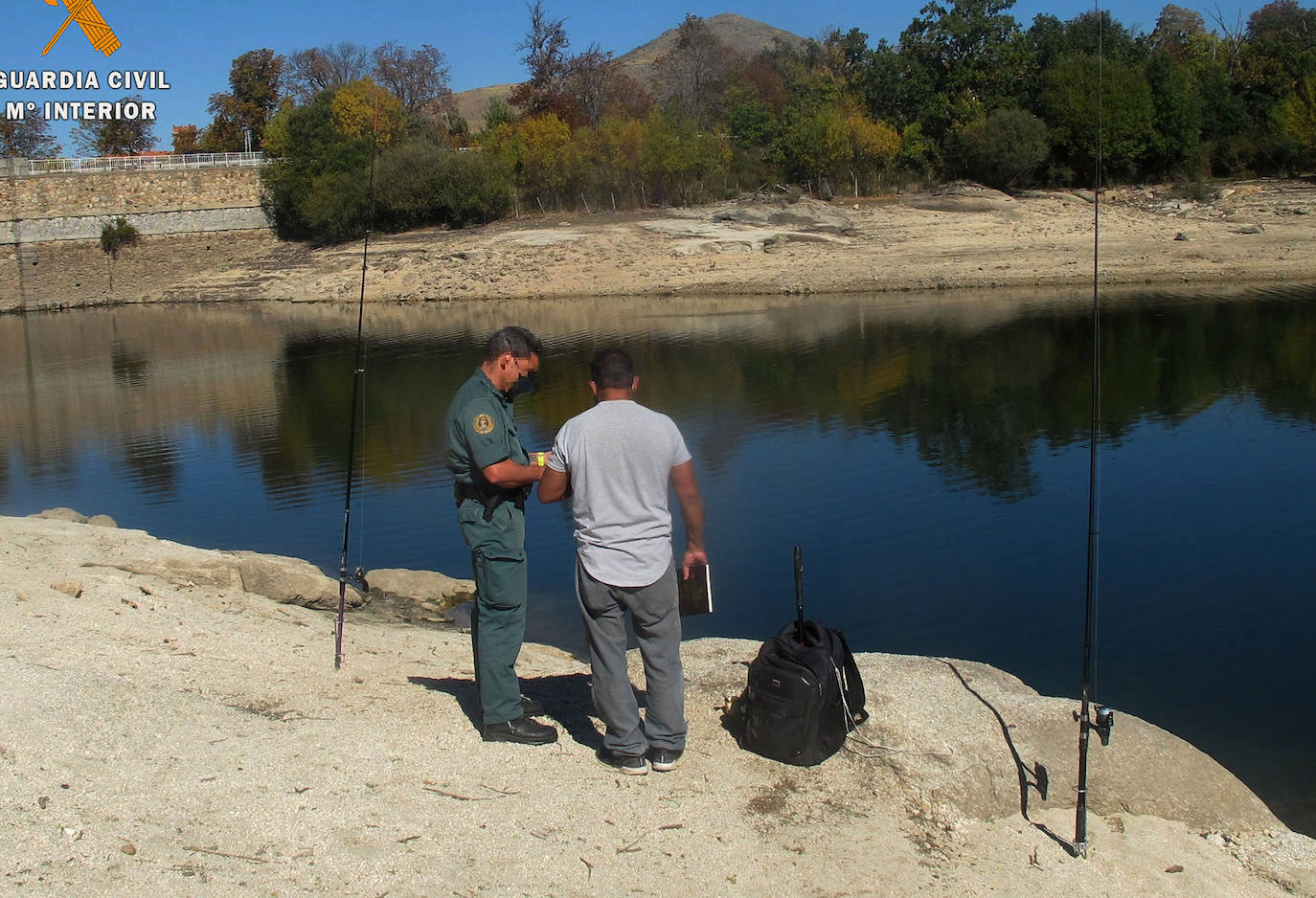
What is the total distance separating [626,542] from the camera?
16.5ft

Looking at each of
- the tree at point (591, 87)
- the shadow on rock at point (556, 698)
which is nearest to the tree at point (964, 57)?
the tree at point (591, 87)

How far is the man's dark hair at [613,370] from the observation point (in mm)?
5070

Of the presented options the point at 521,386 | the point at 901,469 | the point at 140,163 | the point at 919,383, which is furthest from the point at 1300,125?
the point at 140,163

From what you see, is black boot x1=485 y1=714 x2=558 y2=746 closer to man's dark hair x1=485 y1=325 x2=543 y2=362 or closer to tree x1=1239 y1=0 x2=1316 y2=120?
man's dark hair x1=485 y1=325 x2=543 y2=362

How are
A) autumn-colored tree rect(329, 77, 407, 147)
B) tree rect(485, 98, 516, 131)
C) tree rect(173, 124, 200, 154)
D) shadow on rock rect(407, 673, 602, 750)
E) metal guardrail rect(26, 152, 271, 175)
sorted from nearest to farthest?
shadow on rock rect(407, 673, 602, 750) → metal guardrail rect(26, 152, 271, 175) → autumn-colored tree rect(329, 77, 407, 147) → tree rect(485, 98, 516, 131) → tree rect(173, 124, 200, 154)

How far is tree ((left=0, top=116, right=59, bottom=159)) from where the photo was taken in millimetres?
69000

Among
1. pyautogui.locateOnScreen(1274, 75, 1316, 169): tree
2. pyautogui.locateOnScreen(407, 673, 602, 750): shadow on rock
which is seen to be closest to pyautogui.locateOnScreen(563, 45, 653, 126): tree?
pyautogui.locateOnScreen(1274, 75, 1316, 169): tree

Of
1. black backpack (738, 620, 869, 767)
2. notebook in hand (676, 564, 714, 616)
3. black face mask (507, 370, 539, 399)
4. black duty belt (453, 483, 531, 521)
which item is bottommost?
black backpack (738, 620, 869, 767)

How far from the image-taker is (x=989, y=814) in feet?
16.7

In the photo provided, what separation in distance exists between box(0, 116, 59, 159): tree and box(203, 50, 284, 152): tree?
31.1 feet

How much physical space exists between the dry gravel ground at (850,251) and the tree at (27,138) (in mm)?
29198

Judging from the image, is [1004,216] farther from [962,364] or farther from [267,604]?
[267,604]

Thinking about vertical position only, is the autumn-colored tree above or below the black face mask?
above

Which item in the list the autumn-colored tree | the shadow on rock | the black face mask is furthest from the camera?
the autumn-colored tree
